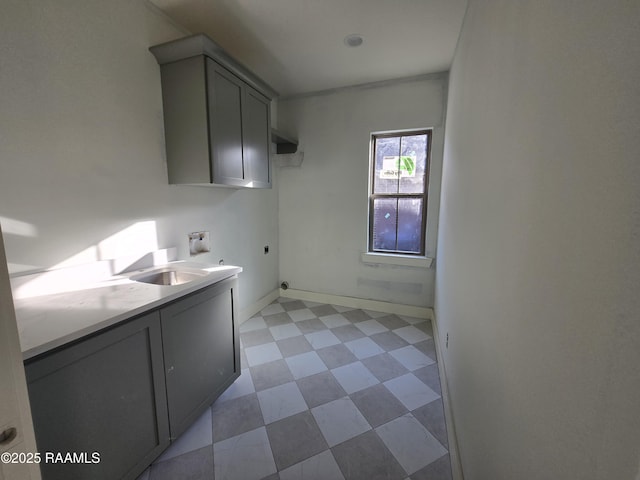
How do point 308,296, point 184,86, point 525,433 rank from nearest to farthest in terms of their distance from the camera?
point 525,433
point 184,86
point 308,296

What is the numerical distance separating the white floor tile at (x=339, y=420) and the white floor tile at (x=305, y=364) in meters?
0.35

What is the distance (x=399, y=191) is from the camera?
10.2ft

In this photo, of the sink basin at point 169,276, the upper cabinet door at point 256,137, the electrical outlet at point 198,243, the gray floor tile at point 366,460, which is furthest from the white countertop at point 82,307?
the gray floor tile at point 366,460

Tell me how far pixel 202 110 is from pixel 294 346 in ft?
6.88

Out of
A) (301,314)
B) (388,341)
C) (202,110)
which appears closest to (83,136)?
(202,110)

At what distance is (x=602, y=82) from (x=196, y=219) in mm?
2378

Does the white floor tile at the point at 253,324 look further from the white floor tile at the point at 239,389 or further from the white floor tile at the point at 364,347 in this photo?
the white floor tile at the point at 364,347

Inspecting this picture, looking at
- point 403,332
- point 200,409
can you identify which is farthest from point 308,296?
point 200,409

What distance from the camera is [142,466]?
1243mm

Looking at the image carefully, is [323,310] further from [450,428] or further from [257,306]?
[450,428]

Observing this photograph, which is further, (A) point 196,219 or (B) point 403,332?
(B) point 403,332

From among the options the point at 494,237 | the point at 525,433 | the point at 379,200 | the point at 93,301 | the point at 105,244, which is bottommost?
the point at 525,433

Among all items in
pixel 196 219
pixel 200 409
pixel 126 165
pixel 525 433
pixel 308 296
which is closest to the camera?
pixel 525 433

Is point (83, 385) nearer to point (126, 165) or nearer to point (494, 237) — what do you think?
point (126, 165)
